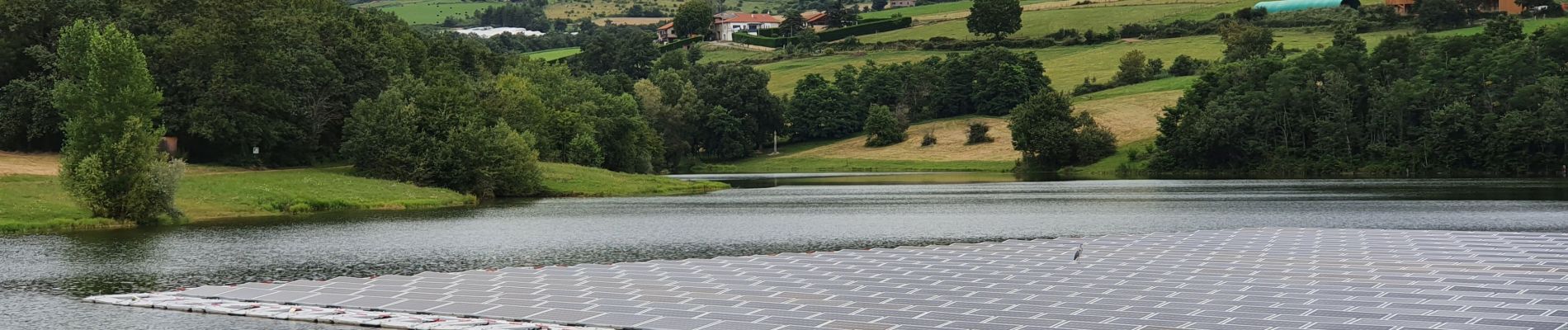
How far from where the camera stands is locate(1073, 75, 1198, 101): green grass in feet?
582

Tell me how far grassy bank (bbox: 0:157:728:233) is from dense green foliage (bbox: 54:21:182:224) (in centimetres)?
140

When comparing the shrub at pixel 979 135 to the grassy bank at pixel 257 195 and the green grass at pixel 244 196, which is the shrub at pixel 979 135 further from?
the green grass at pixel 244 196

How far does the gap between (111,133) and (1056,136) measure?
337ft

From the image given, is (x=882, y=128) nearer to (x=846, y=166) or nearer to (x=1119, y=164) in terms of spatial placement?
(x=846, y=166)

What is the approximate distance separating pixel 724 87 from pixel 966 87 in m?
32.5

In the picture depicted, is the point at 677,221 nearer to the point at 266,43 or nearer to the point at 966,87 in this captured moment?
the point at 266,43

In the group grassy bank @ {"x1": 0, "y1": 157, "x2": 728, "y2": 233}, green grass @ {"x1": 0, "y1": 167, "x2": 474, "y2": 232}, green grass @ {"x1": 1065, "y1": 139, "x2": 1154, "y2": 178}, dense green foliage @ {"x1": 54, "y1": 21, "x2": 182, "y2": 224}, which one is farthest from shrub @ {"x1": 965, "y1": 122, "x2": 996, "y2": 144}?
dense green foliage @ {"x1": 54, "y1": 21, "x2": 182, "y2": 224}

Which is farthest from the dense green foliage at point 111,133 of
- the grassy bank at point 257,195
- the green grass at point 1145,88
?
the green grass at point 1145,88

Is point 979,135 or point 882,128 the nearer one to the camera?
point 979,135

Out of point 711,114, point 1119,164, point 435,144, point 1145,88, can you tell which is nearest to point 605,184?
point 435,144

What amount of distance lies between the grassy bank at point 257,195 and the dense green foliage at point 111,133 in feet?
4.60

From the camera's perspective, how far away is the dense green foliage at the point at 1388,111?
12794cm

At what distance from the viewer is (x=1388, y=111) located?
454 ft

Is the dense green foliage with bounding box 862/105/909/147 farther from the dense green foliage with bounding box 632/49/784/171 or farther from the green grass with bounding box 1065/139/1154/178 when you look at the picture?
the green grass with bounding box 1065/139/1154/178
